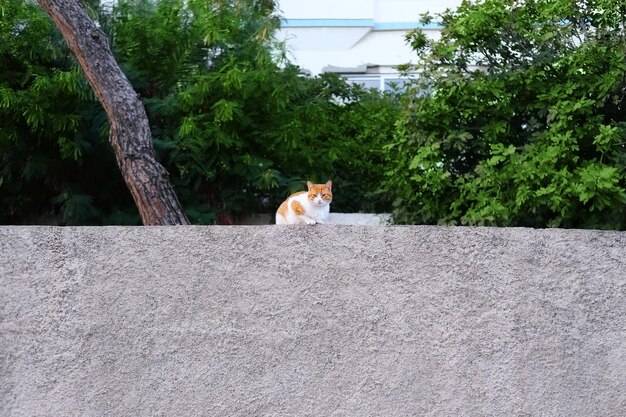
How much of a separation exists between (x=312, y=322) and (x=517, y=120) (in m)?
2.87

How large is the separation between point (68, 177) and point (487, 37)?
341cm

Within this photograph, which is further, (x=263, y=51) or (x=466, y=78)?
(x=263, y=51)

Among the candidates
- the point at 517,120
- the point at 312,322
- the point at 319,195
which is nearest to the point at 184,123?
the point at 517,120

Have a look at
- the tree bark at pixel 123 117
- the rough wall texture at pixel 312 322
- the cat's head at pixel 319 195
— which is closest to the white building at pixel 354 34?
the tree bark at pixel 123 117

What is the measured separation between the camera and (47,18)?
6832mm

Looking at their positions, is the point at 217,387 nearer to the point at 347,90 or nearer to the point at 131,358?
the point at 131,358

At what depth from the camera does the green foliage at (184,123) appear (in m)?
6.57

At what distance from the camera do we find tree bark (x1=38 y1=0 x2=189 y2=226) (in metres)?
5.57

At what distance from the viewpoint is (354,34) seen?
10.5m

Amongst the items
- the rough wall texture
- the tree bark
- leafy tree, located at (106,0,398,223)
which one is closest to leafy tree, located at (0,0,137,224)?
Answer: leafy tree, located at (106,0,398,223)

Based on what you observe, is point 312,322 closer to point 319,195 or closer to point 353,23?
point 319,195

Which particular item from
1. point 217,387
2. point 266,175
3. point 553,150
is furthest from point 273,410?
→ point 266,175

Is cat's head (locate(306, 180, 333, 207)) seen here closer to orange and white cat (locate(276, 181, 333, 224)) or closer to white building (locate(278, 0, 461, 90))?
orange and white cat (locate(276, 181, 333, 224))

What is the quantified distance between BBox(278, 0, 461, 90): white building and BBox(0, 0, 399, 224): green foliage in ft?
8.88
